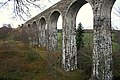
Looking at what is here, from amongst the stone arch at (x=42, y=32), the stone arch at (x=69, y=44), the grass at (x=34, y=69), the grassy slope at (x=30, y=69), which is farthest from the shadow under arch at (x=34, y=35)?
the stone arch at (x=69, y=44)

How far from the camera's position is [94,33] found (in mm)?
13828

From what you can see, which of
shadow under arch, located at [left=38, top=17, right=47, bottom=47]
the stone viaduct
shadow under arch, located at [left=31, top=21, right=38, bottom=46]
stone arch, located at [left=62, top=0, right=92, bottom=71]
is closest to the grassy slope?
stone arch, located at [left=62, top=0, right=92, bottom=71]

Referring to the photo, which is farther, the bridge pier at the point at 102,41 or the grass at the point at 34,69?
the grass at the point at 34,69

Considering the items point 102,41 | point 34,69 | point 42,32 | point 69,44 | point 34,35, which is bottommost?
point 34,69

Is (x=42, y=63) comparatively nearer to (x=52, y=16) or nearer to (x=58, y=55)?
(x=58, y=55)

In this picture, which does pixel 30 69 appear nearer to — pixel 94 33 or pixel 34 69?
pixel 34 69

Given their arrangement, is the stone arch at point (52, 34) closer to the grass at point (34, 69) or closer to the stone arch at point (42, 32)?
the grass at point (34, 69)

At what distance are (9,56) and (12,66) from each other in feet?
11.1

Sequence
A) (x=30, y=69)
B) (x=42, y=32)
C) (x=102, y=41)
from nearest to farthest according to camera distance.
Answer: (x=102, y=41), (x=30, y=69), (x=42, y=32)

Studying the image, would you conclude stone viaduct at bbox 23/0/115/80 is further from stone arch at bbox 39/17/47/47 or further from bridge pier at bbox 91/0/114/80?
stone arch at bbox 39/17/47/47

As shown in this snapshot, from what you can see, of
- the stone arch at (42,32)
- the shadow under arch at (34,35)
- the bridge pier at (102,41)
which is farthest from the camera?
the shadow under arch at (34,35)

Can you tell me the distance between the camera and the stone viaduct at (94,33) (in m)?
13.4

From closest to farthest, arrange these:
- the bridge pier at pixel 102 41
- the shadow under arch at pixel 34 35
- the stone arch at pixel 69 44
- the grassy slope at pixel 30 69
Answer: the bridge pier at pixel 102 41 → the grassy slope at pixel 30 69 → the stone arch at pixel 69 44 → the shadow under arch at pixel 34 35

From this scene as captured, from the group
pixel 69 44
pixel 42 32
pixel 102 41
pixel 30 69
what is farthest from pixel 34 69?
pixel 42 32
